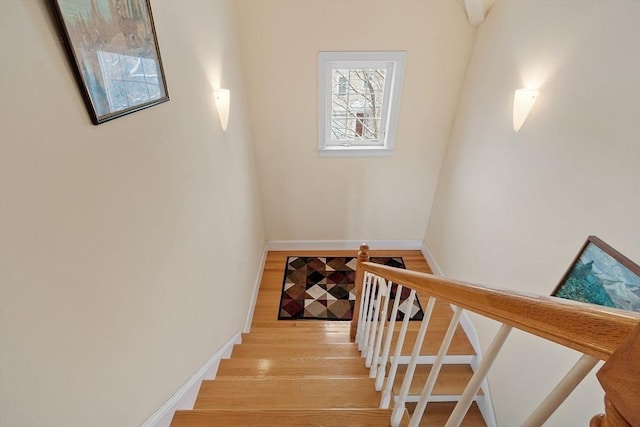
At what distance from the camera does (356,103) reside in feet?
9.51

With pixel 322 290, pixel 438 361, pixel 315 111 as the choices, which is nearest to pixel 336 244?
pixel 322 290

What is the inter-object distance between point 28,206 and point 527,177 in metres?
2.24

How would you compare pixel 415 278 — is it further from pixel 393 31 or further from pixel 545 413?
pixel 393 31

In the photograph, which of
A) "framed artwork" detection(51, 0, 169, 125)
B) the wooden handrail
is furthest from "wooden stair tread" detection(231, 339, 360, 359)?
"framed artwork" detection(51, 0, 169, 125)

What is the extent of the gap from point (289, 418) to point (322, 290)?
2.00m

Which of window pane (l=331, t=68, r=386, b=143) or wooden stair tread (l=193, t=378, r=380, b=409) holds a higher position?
window pane (l=331, t=68, r=386, b=143)

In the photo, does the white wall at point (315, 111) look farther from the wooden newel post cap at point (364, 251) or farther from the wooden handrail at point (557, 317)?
the wooden handrail at point (557, 317)

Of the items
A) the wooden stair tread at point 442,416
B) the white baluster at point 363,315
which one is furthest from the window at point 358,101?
the wooden stair tread at point 442,416

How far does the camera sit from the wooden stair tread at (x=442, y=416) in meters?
1.87

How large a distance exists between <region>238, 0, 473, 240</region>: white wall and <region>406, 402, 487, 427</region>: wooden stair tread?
195 centimetres

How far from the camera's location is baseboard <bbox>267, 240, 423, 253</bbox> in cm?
366

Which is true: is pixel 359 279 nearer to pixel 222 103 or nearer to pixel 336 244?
pixel 222 103

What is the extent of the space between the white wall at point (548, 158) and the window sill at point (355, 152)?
0.81m

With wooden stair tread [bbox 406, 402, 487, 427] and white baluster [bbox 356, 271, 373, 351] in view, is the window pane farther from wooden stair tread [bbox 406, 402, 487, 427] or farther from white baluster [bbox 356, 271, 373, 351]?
wooden stair tread [bbox 406, 402, 487, 427]
